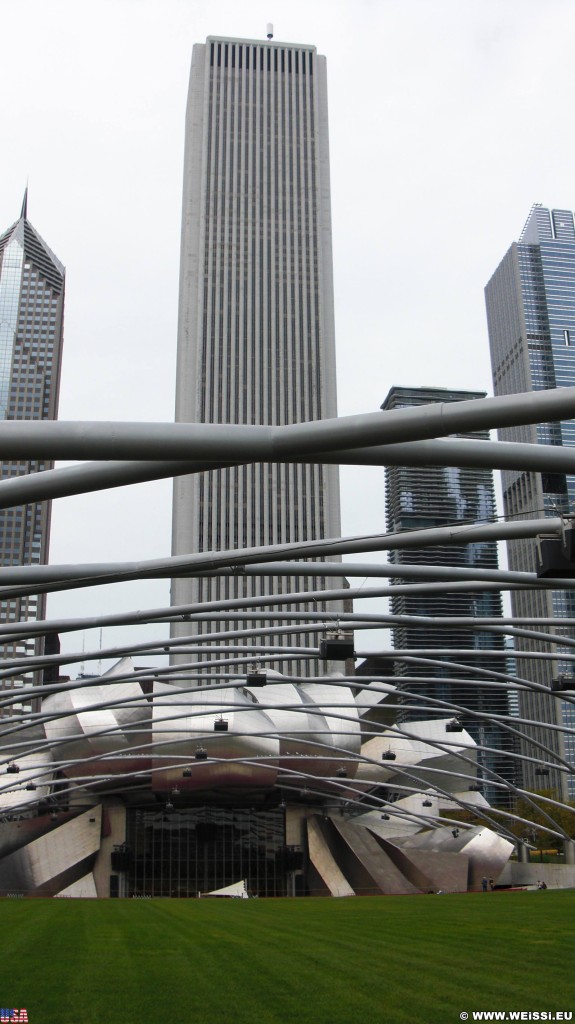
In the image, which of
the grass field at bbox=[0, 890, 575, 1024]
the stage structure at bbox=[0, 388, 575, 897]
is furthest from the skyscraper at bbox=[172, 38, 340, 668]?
the grass field at bbox=[0, 890, 575, 1024]

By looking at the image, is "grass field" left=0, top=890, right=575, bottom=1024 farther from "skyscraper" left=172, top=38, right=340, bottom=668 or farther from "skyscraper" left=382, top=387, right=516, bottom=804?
"skyscraper" left=382, top=387, right=516, bottom=804

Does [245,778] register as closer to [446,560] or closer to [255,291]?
[255,291]

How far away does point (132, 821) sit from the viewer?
58.8 metres

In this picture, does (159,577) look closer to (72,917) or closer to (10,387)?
(72,917)

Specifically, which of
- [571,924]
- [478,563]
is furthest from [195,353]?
[571,924]

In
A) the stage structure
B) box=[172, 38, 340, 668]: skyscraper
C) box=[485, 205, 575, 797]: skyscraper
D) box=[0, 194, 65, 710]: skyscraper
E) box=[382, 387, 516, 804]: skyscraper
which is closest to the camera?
the stage structure

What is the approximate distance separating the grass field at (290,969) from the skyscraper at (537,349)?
86.2 metres

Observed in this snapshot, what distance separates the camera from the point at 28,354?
174 m

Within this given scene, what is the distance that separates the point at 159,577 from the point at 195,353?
107 meters

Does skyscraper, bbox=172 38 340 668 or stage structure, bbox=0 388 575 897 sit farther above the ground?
skyscraper, bbox=172 38 340 668

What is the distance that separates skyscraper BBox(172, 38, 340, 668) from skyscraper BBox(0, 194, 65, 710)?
5015cm

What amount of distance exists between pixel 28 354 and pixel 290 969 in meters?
171

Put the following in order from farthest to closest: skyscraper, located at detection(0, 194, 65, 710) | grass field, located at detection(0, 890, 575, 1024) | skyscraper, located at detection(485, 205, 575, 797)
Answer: skyscraper, located at detection(0, 194, 65, 710) < skyscraper, located at detection(485, 205, 575, 797) < grass field, located at detection(0, 890, 575, 1024)

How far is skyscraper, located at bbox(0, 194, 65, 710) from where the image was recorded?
161 metres
